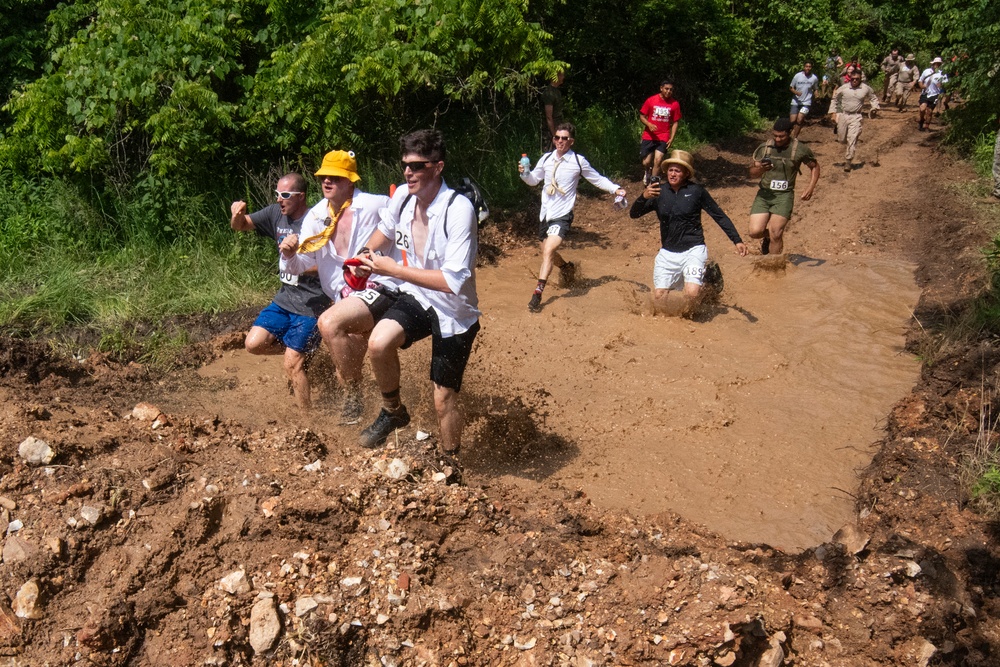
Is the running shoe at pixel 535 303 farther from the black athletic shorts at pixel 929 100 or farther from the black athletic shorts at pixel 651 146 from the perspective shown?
the black athletic shorts at pixel 929 100

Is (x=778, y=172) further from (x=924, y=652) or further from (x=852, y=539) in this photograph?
(x=924, y=652)

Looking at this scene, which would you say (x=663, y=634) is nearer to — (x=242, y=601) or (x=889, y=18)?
(x=242, y=601)

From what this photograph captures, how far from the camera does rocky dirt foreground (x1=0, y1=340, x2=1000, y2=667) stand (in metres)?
3.39

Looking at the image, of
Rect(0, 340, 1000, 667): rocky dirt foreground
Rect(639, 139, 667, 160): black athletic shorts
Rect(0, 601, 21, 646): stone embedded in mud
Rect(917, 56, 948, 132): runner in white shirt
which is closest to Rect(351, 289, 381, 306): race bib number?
Rect(0, 340, 1000, 667): rocky dirt foreground

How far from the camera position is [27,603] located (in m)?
3.34

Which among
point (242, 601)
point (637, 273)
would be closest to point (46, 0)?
point (637, 273)

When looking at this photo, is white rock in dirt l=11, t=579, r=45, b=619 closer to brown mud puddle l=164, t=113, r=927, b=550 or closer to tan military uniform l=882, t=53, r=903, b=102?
brown mud puddle l=164, t=113, r=927, b=550

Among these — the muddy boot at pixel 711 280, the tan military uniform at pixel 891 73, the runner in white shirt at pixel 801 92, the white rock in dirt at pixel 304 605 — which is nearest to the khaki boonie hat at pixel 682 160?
the muddy boot at pixel 711 280

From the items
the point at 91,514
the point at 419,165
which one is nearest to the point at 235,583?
the point at 91,514

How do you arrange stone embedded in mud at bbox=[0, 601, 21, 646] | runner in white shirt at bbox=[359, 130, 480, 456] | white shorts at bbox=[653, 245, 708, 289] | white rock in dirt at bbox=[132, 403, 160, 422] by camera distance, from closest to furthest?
stone embedded in mud at bbox=[0, 601, 21, 646] < runner in white shirt at bbox=[359, 130, 480, 456] < white rock in dirt at bbox=[132, 403, 160, 422] < white shorts at bbox=[653, 245, 708, 289]

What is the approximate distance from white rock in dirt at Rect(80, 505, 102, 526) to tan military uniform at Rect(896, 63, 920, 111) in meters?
25.1

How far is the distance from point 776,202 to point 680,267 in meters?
2.12

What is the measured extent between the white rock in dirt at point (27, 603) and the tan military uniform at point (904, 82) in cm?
2542

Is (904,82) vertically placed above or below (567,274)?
above
